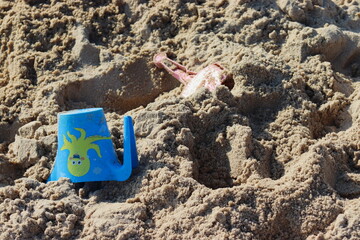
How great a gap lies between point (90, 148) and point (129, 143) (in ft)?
0.51

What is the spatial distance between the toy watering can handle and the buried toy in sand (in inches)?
23.0

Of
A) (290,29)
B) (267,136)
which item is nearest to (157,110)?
(267,136)

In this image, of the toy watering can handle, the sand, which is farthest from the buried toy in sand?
the toy watering can handle

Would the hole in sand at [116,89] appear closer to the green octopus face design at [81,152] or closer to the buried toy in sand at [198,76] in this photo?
the buried toy in sand at [198,76]

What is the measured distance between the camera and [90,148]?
222cm

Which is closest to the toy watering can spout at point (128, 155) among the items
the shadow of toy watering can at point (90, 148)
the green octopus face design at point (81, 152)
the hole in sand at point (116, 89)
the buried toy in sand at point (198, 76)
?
the shadow of toy watering can at point (90, 148)

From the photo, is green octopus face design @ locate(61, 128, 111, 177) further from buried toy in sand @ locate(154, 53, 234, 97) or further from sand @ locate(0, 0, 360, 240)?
buried toy in sand @ locate(154, 53, 234, 97)

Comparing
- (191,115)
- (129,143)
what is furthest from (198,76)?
(129,143)

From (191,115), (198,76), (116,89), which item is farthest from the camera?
(116,89)

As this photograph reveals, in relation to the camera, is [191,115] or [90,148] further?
[191,115]

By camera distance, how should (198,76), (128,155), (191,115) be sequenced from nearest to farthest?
1. (128,155)
2. (191,115)
3. (198,76)

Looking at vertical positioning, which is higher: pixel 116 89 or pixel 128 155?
pixel 128 155

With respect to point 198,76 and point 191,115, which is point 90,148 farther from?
point 198,76

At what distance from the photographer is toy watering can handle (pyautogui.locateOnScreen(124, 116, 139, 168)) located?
218cm
